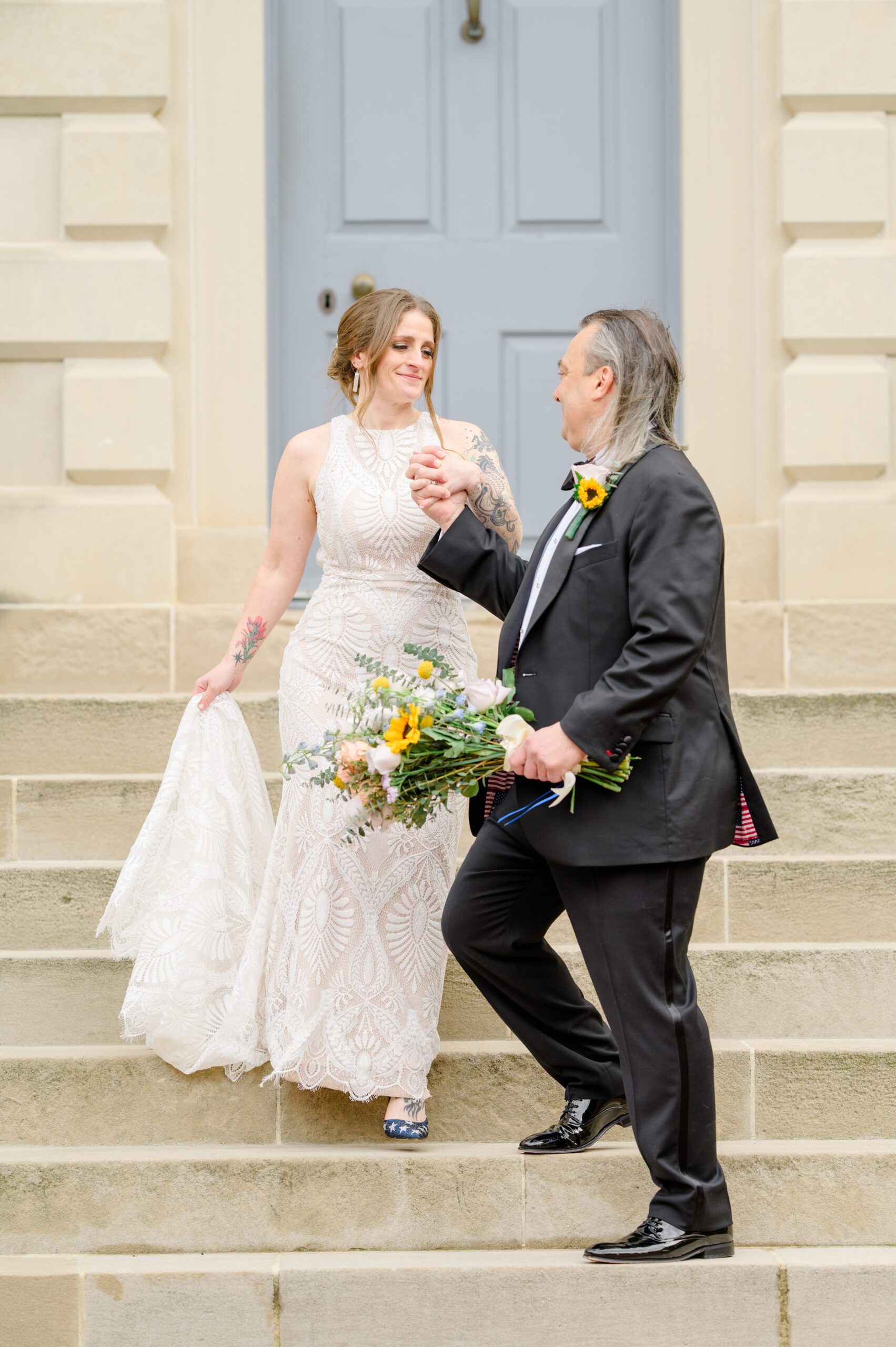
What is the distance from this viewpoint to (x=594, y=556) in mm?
3064

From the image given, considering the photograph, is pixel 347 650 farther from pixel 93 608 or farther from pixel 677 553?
pixel 93 608

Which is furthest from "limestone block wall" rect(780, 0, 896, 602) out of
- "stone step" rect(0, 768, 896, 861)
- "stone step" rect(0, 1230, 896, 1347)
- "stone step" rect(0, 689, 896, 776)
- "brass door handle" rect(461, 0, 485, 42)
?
"stone step" rect(0, 1230, 896, 1347)

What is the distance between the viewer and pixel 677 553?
2.93 m

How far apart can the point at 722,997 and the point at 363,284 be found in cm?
343

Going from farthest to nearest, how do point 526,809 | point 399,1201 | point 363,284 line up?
point 363,284
point 399,1201
point 526,809

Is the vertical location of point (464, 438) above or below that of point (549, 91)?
below

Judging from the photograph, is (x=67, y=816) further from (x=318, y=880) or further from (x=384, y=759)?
(x=384, y=759)

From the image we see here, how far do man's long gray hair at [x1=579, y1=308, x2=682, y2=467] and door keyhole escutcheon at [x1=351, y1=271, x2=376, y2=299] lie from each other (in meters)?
3.03

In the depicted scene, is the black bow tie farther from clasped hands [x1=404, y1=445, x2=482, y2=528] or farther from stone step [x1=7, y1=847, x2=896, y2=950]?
stone step [x1=7, y1=847, x2=896, y2=950]

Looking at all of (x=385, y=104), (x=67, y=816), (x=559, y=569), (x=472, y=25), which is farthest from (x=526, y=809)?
(x=472, y=25)

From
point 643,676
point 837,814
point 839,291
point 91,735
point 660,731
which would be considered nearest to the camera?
point 643,676

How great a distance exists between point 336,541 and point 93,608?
7.25 ft

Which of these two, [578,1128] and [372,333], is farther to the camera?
[372,333]

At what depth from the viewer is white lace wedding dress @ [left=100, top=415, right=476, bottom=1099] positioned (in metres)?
3.50
